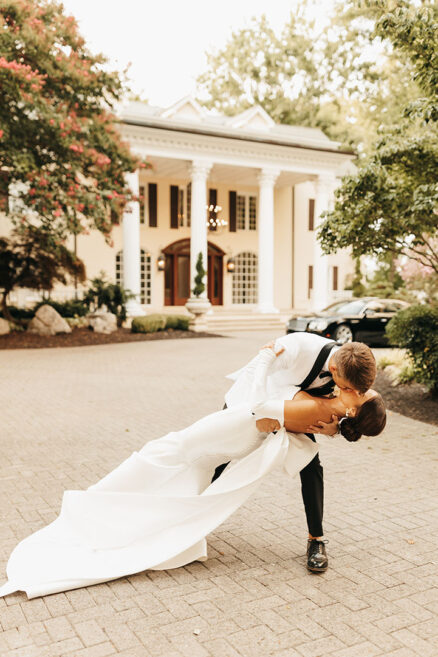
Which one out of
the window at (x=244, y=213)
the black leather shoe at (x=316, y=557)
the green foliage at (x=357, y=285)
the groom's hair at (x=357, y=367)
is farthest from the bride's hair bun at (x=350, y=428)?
the green foliage at (x=357, y=285)

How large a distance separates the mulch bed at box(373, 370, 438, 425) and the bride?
5116 millimetres

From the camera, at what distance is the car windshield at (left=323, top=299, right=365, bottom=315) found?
1755 centimetres

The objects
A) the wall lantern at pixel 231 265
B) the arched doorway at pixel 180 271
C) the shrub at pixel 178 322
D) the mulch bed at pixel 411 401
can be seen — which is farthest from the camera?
the wall lantern at pixel 231 265

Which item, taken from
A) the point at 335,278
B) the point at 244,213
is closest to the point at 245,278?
the point at 244,213

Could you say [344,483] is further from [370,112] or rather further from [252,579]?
[370,112]

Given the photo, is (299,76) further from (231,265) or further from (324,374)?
(324,374)

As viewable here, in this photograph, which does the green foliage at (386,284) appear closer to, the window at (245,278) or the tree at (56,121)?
the window at (245,278)

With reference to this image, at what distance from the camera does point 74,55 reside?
15234 millimetres

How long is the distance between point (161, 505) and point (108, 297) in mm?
18629

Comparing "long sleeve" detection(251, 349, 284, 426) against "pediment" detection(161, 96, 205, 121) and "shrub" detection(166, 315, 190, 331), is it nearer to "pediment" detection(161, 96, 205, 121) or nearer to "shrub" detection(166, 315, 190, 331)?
"shrub" detection(166, 315, 190, 331)

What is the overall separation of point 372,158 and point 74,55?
10391 mm

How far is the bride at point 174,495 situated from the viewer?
3.31 m

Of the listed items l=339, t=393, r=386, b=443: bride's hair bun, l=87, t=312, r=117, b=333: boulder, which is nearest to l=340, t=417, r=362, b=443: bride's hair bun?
l=339, t=393, r=386, b=443: bride's hair bun

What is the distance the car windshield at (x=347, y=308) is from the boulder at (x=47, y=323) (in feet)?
29.1
